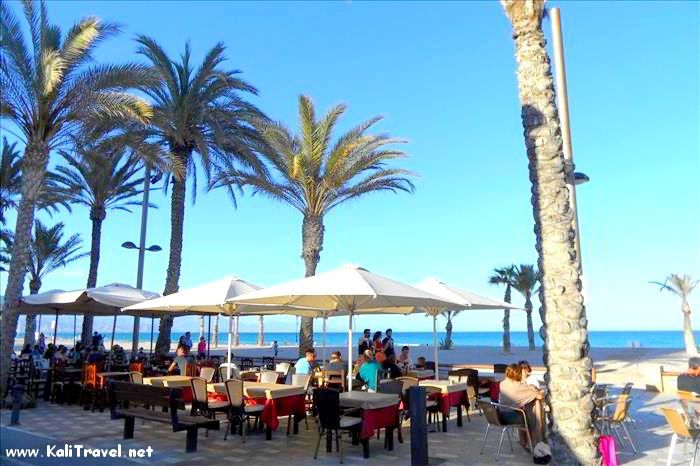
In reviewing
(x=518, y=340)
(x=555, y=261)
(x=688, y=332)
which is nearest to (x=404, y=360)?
(x=555, y=261)

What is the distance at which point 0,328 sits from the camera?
12398 millimetres

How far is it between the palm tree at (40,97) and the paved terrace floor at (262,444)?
3.70m

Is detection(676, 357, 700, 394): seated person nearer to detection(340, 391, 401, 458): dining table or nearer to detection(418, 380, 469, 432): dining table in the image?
detection(418, 380, 469, 432): dining table

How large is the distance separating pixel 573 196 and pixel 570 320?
1736 millimetres

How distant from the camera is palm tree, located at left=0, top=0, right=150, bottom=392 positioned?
40.3 feet

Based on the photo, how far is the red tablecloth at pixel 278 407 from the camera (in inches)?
328

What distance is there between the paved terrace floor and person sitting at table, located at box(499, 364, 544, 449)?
417 millimetres

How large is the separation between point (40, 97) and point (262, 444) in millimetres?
9411

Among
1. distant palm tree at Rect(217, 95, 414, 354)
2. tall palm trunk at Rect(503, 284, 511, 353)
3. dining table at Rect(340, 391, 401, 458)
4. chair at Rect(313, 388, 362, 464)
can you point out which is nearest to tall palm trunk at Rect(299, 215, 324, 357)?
distant palm tree at Rect(217, 95, 414, 354)

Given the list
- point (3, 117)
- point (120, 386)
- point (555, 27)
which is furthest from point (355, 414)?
point (3, 117)

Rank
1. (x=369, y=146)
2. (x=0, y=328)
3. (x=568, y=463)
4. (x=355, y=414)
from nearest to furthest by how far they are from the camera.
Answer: (x=568, y=463)
(x=355, y=414)
(x=0, y=328)
(x=369, y=146)

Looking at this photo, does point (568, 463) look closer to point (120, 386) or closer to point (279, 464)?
point (279, 464)

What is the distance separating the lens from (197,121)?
1797 centimetres

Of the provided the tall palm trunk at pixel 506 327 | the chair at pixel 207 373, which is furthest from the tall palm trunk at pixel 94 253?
the tall palm trunk at pixel 506 327
